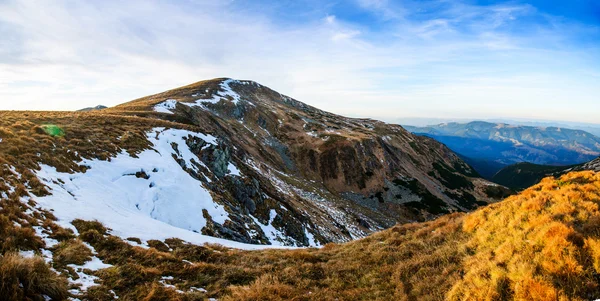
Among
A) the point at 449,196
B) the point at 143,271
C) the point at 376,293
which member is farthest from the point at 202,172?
the point at 449,196

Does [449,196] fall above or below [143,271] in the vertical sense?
below

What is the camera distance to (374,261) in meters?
11.2

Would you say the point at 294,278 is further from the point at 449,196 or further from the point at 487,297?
the point at 449,196

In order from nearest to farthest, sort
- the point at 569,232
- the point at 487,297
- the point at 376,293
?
the point at 487,297
the point at 569,232
the point at 376,293

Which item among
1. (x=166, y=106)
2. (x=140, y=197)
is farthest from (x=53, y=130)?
(x=166, y=106)

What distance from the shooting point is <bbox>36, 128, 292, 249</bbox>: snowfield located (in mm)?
13414

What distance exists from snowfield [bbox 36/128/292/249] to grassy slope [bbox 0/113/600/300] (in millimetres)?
1138

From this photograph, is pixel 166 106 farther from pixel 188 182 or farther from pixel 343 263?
pixel 343 263

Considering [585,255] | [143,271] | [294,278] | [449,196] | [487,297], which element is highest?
[585,255]

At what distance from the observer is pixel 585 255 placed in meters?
6.65

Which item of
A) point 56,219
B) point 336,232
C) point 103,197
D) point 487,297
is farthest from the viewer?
point 336,232

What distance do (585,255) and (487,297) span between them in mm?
2613

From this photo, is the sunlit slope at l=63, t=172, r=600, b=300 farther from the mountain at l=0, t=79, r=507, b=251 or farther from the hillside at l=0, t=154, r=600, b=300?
the mountain at l=0, t=79, r=507, b=251

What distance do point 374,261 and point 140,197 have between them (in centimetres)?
1675
